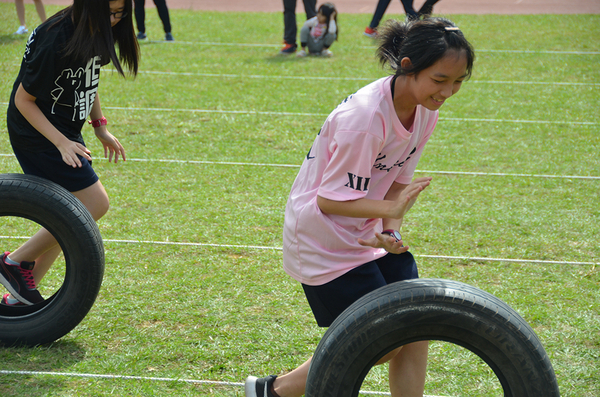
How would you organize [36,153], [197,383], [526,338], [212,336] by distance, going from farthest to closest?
1. [212,336]
2. [36,153]
3. [197,383]
4. [526,338]

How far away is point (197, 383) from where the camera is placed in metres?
2.90

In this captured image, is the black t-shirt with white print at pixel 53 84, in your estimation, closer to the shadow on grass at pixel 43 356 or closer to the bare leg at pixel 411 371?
the shadow on grass at pixel 43 356

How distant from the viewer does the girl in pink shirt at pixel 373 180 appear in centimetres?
210

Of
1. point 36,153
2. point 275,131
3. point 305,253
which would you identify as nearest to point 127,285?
point 36,153

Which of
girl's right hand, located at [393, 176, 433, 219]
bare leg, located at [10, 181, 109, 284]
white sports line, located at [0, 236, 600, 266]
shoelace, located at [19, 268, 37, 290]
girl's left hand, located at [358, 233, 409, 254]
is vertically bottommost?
Result: white sports line, located at [0, 236, 600, 266]

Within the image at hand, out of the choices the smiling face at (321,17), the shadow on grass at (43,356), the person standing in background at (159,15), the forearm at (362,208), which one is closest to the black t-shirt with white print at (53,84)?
the shadow on grass at (43,356)

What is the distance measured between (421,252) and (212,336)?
1761 mm

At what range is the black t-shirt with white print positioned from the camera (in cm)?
289

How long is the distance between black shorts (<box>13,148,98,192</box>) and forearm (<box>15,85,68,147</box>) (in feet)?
0.62

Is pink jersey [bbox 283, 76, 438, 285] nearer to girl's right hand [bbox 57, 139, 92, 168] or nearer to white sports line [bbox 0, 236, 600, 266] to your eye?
girl's right hand [bbox 57, 139, 92, 168]

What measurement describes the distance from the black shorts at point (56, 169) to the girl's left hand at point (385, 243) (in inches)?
68.8

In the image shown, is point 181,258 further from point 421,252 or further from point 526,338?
point 526,338

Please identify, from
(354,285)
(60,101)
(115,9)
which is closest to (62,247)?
(60,101)

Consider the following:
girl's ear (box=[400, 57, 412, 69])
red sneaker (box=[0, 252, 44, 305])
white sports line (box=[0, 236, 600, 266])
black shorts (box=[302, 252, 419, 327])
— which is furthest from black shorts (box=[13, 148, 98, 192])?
girl's ear (box=[400, 57, 412, 69])
